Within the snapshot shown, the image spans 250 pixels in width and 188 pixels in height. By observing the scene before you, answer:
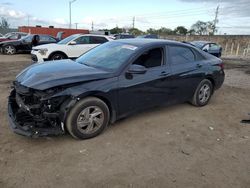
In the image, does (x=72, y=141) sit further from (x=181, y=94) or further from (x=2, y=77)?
(x=2, y=77)

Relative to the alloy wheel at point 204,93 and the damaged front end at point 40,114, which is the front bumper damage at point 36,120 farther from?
the alloy wheel at point 204,93

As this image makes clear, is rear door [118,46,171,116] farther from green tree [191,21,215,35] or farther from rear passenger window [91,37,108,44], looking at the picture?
green tree [191,21,215,35]

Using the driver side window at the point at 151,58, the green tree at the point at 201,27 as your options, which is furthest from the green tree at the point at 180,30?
the driver side window at the point at 151,58

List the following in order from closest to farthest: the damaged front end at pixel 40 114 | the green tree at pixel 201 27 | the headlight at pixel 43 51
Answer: the damaged front end at pixel 40 114 < the headlight at pixel 43 51 < the green tree at pixel 201 27

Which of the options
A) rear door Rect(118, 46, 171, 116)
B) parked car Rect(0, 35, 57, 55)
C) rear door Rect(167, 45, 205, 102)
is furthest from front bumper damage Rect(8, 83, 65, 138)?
parked car Rect(0, 35, 57, 55)

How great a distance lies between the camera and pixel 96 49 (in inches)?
214

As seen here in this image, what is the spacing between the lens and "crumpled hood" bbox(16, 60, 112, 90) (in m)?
3.80

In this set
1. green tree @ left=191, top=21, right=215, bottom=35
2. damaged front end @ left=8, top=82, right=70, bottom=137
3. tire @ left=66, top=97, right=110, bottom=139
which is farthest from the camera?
green tree @ left=191, top=21, right=215, bottom=35

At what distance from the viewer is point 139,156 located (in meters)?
3.72

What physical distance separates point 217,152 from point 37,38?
16903 mm

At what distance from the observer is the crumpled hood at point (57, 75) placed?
380 cm

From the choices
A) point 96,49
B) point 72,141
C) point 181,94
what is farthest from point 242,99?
point 72,141

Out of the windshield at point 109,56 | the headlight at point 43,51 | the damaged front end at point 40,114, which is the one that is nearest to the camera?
the damaged front end at point 40,114

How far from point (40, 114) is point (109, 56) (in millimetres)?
1727
